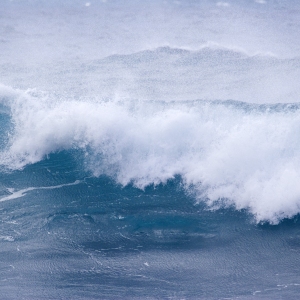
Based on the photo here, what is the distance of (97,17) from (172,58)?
163 inches

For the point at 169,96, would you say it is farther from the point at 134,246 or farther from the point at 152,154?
the point at 134,246

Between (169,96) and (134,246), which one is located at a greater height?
(169,96)

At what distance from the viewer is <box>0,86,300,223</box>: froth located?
12344 millimetres

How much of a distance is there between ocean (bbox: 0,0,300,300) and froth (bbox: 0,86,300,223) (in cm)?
4

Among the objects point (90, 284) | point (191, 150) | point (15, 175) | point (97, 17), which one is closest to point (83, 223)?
point (90, 284)

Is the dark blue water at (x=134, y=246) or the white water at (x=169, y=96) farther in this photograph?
the white water at (x=169, y=96)

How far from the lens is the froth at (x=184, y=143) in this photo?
40.5ft

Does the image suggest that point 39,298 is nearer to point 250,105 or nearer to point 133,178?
point 133,178

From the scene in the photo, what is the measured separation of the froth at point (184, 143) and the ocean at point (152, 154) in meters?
0.04

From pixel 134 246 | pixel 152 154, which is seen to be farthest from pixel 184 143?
pixel 134 246

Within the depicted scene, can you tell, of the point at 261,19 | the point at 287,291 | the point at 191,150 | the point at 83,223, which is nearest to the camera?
the point at 287,291

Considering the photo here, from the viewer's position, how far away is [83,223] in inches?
459

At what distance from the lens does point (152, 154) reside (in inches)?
535

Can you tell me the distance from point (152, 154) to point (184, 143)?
918 millimetres
